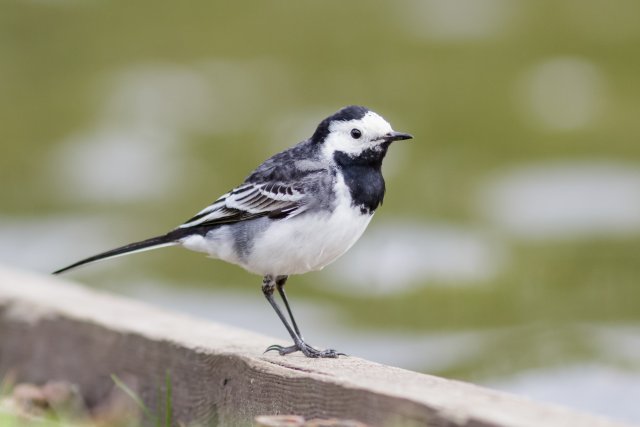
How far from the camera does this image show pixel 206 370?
4.48 meters

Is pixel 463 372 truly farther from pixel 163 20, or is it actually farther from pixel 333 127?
pixel 163 20

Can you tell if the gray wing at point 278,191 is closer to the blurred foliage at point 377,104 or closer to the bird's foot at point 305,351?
the bird's foot at point 305,351

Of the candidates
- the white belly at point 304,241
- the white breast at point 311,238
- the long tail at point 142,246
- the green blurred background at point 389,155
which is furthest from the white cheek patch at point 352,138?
the green blurred background at point 389,155

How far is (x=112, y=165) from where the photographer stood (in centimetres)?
1035

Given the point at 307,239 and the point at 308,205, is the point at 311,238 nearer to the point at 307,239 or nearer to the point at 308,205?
the point at 307,239

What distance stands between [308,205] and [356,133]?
378 millimetres

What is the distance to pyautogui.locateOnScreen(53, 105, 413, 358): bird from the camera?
470 centimetres

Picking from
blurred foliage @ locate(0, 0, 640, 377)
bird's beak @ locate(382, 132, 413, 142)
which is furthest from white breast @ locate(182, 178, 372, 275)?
blurred foliage @ locate(0, 0, 640, 377)

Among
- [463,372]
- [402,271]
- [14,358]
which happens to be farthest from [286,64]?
[14,358]

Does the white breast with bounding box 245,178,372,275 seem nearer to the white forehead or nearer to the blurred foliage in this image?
the white forehead

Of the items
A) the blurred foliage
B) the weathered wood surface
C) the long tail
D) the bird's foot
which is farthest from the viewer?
the blurred foliage

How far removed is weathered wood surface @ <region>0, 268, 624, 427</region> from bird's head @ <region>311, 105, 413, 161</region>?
88 cm

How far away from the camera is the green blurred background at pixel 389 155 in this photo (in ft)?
26.6

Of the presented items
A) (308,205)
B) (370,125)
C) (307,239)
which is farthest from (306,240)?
(370,125)
